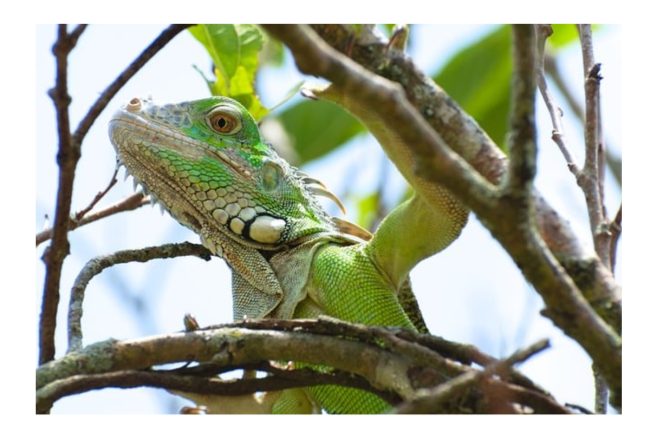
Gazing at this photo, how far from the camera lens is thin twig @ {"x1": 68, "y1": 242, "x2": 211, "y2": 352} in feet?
15.4

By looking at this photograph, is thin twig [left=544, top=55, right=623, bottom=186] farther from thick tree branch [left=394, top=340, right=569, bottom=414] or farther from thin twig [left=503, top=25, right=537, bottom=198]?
thin twig [left=503, top=25, right=537, bottom=198]

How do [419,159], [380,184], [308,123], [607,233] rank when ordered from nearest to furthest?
[419,159] < [607,233] < [380,184] < [308,123]

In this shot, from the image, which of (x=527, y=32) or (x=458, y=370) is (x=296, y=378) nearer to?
(x=458, y=370)

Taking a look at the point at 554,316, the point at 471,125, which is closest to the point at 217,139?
the point at 471,125

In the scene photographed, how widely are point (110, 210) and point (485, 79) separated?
23.2 feet

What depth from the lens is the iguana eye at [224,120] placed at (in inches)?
259

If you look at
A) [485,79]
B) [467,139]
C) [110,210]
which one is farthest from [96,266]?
[485,79]

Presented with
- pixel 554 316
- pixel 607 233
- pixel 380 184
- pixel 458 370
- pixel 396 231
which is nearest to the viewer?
pixel 554 316

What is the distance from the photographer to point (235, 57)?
696cm

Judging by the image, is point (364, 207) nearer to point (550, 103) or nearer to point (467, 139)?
point (550, 103)

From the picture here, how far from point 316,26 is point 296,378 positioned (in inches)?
63.4

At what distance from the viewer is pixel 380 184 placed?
970 centimetres

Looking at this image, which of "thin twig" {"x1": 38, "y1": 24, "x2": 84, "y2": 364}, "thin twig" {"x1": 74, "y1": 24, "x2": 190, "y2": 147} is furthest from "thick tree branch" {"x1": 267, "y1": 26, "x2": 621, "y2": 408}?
"thin twig" {"x1": 74, "y1": 24, "x2": 190, "y2": 147}

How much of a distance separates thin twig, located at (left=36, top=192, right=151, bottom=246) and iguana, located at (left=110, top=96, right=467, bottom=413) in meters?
0.12
